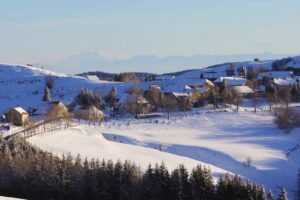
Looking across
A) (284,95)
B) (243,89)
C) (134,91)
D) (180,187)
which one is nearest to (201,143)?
→ (180,187)

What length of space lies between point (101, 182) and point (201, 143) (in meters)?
21.6

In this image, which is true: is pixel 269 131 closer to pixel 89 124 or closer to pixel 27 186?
pixel 89 124

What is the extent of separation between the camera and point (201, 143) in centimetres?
5609

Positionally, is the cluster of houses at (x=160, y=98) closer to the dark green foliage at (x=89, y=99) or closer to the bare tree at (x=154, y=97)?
the bare tree at (x=154, y=97)

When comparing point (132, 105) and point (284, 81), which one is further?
point (284, 81)

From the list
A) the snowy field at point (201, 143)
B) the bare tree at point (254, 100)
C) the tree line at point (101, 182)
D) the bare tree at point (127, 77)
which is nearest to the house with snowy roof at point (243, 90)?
the bare tree at point (254, 100)

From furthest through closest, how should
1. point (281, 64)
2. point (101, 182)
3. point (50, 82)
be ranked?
point (281, 64)
point (50, 82)
point (101, 182)

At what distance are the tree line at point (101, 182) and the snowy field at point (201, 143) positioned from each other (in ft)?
22.3

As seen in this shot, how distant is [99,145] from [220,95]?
127 ft

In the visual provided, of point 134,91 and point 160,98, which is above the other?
point 134,91

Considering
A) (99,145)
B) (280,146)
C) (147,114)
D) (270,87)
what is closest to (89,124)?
(147,114)

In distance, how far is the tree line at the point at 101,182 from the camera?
1347 inches

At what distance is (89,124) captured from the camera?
65188mm

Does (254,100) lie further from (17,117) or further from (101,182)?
(101,182)
